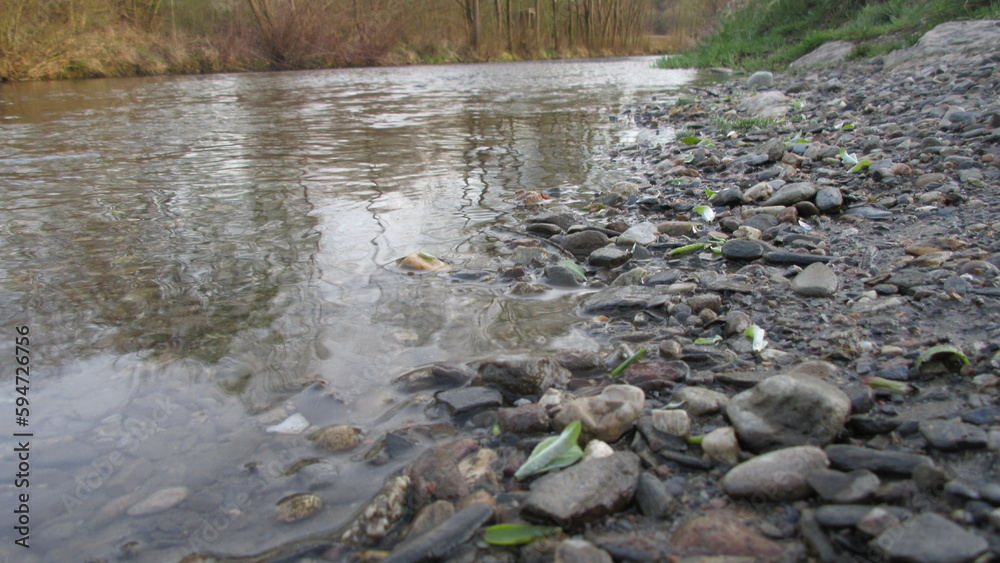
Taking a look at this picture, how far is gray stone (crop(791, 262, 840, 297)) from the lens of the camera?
6.97ft

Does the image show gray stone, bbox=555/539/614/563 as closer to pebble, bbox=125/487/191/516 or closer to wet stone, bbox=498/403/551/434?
wet stone, bbox=498/403/551/434

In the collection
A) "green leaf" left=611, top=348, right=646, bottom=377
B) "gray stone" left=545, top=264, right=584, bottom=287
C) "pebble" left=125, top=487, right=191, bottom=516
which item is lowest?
"pebble" left=125, top=487, right=191, bottom=516

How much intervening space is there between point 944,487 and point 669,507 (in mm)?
476

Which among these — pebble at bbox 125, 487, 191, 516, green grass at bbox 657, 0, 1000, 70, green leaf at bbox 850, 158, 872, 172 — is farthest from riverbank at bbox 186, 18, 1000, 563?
green grass at bbox 657, 0, 1000, 70

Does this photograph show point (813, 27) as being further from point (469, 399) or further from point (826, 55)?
point (469, 399)

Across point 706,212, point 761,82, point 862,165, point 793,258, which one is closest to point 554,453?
point 793,258

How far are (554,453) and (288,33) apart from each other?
2537cm

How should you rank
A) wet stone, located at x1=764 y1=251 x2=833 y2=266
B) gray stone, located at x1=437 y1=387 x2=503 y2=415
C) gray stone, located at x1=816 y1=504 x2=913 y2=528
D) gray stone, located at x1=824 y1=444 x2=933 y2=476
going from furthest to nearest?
1. wet stone, located at x1=764 y1=251 x2=833 y2=266
2. gray stone, located at x1=437 y1=387 x2=503 y2=415
3. gray stone, located at x1=824 y1=444 x2=933 y2=476
4. gray stone, located at x1=816 y1=504 x2=913 y2=528

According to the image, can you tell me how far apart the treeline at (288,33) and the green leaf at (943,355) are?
2040 centimetres

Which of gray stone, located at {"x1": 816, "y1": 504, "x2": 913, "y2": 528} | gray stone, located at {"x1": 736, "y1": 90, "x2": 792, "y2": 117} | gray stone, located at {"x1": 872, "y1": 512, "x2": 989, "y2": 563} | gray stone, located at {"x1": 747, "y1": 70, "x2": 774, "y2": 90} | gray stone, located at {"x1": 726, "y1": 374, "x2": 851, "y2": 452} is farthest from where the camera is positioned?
gray stone, located at {"x1": 747, "y1": 70, "x2": 774, "y2": 90}

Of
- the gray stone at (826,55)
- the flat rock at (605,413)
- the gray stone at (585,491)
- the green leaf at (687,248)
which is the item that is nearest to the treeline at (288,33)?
the gray stone at (826,55)

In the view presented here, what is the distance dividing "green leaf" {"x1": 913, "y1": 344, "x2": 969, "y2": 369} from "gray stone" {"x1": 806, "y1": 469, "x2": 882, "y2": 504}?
52 cm

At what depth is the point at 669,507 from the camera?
3.97ft

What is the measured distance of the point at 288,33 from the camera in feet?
76.3
